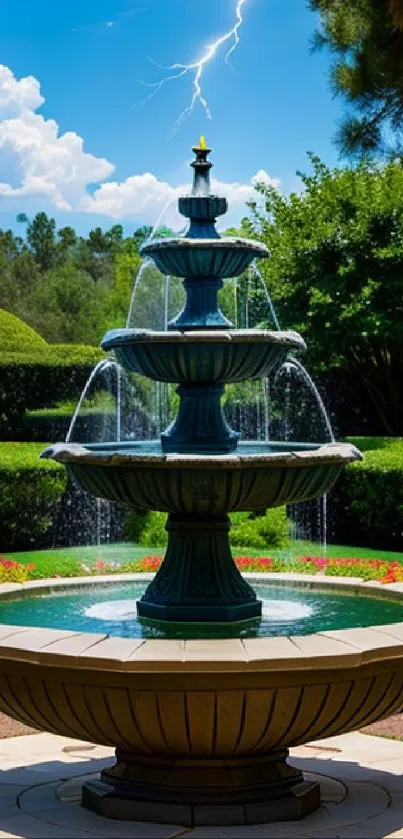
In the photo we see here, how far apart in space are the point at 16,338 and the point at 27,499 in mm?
10905

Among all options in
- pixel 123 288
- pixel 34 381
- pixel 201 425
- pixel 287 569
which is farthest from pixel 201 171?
pixel 123 288

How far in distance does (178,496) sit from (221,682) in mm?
1193

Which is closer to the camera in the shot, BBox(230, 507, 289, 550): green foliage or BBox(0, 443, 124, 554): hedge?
BBox(230, 507, 289, 550): green foliage

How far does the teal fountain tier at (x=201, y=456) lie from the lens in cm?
672

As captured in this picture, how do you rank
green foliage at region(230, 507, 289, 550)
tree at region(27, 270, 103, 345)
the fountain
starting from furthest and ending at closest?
tree at region(27, 270, 103, 345) < green foliage at region(230, 507, 289, 550) < the fountain

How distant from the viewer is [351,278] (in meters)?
22.8

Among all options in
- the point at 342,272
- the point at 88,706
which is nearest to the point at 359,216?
the point at 342,272

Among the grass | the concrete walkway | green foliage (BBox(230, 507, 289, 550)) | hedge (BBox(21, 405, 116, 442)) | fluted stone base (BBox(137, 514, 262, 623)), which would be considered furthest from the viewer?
hedge (BBox(21, 405, 116, 442))

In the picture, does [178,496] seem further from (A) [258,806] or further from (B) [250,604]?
(A) [258,806]

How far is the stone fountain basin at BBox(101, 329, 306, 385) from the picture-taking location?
22.7 feet

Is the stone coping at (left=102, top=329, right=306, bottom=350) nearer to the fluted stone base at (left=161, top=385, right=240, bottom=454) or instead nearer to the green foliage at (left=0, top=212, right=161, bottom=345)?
the fluted stone base at (left=161, top=385, right=240, bottom=454)

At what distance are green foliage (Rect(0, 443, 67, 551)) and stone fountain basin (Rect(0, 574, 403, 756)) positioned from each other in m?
11.1

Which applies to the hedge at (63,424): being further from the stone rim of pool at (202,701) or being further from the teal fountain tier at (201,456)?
the stone rim of pool at (202,701)

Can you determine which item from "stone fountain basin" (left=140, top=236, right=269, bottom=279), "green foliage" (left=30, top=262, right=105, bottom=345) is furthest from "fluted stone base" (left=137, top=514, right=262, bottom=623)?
"green foliage" (left=30, top=262, right=105, bottom=345)
